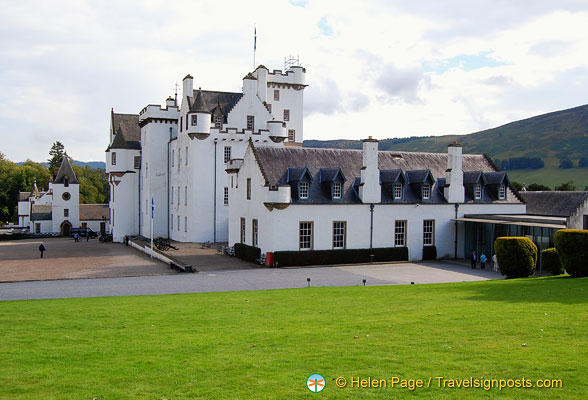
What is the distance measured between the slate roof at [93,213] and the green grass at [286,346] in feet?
234

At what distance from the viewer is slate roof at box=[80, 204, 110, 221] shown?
3396 inches

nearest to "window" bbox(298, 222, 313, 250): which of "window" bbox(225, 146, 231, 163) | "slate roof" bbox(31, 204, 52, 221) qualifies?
"window" bbox(225, 146, 231, 163)

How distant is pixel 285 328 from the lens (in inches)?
541

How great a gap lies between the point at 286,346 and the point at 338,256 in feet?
84.6

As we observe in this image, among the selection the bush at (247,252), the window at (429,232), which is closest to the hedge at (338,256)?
the window at (429,232)

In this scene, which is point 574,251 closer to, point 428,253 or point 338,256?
point 338,256

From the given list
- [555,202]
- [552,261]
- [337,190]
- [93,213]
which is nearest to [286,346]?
[552,261]

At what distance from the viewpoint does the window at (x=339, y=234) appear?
37.8 meters

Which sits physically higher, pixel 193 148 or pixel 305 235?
pixel 193 148

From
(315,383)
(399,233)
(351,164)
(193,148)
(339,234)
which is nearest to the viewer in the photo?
(315,383)

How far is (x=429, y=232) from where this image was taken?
4075 cm

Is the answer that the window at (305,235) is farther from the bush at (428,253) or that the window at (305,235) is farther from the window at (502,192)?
the window at (502,192)

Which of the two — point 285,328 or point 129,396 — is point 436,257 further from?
point 129,396

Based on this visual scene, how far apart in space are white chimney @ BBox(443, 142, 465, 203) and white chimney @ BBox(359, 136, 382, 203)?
233 inches
